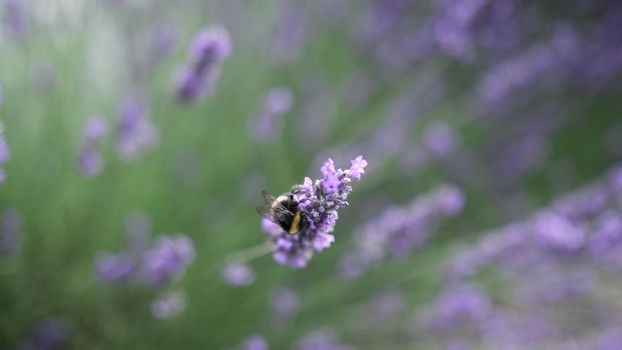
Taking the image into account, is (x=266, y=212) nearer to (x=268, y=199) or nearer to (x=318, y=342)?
(x=268, y=199)

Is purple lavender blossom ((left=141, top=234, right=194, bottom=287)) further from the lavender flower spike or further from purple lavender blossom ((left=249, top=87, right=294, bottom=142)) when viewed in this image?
purple lavender blossom ((left=249, top=87, right=294, bottom=142))

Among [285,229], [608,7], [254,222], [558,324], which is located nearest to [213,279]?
[254,222]

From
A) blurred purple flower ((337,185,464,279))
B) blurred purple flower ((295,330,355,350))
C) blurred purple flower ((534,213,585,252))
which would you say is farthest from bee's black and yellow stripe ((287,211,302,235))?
blurred purple flower ((534,213,585,252))

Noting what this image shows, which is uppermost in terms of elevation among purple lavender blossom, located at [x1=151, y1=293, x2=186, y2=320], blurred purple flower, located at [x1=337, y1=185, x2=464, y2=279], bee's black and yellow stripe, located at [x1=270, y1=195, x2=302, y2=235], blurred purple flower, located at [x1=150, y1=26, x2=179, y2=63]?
blurred purple flower, located at [x1=150, y1=26, x2=179, y2=63]

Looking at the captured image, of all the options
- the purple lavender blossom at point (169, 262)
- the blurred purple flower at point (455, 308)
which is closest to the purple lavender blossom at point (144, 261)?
the purple lavender blossom at point (169, 262)

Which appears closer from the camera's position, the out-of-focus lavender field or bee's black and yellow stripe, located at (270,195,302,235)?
bee's black and yellow stripe, located at (270,195,302,235)

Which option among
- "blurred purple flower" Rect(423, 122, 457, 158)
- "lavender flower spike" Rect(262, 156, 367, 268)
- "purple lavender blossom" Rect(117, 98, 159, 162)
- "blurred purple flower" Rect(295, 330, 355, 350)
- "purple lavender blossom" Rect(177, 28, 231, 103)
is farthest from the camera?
"blurred purple flower" Rect(423, 122, 457, 158)

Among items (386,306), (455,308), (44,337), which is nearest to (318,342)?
(386,306)

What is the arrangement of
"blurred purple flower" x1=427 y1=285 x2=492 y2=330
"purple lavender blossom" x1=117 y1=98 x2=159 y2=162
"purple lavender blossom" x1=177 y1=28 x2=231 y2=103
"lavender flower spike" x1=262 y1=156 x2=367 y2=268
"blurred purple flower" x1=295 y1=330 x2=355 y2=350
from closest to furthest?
1. "lavender flower spike" x1=262 y1=156 x2=367 y2=268
2. "purple lavender blossom" x1=177 y1=28 x2=231 y2=103
3. "purple lavender blossom" x1=117 y1=98 x2=159 y2=162
4. "blurred purple flower" x1=295 y1=330 x2=355 y2=350
5. "blurred purple flower" x1=427 y1=285 x2=492 y2=330

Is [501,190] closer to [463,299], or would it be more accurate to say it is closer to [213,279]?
[463,299]
